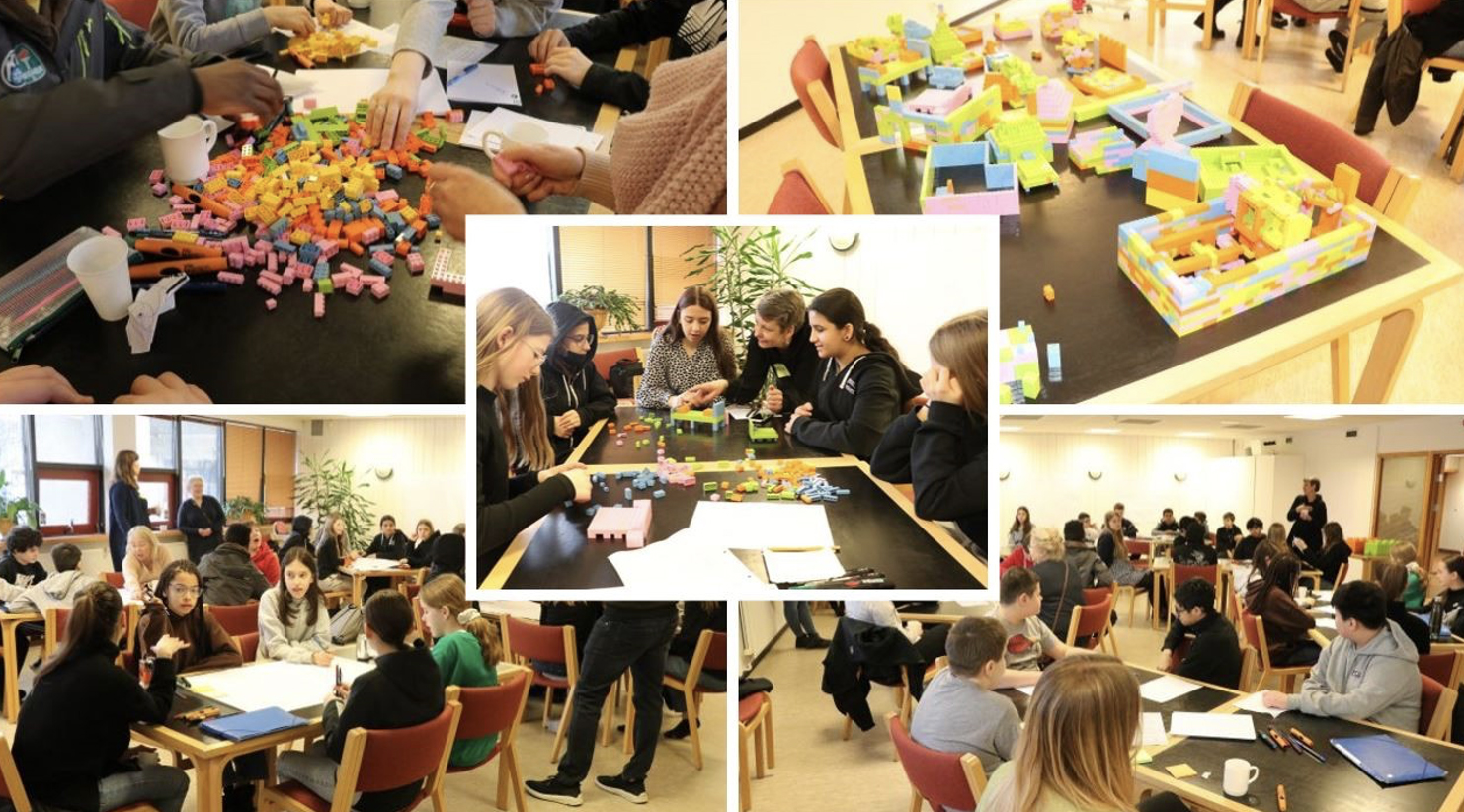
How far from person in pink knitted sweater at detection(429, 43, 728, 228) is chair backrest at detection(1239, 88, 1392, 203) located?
1.26 m

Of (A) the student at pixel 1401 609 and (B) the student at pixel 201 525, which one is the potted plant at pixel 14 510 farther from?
(A) the student at pixel 1401 609

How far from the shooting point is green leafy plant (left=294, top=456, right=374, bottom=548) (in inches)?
112

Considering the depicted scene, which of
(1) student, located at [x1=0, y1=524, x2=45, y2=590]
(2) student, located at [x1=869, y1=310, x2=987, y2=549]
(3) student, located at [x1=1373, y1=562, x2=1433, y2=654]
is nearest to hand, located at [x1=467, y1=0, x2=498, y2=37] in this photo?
(2) student, located at [x1=869, y1=310, x2=987, y2=549]

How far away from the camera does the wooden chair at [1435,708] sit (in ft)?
9.02

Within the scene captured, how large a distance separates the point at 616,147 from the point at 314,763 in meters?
1.63

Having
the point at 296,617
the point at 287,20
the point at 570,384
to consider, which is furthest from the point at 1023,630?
the point at 287,20

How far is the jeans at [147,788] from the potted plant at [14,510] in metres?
0.67

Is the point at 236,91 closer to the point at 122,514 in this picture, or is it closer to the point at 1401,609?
the point at 122,514

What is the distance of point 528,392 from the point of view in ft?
9.09

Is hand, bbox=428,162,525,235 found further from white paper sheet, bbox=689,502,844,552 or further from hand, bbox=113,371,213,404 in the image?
white paper sheet, bbox=689,502,844,552

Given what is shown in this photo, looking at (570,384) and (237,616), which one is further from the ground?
(570,384)

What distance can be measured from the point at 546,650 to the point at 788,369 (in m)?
0.90

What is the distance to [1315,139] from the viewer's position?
271 cm

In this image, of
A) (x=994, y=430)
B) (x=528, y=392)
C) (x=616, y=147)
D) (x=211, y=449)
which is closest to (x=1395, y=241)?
(x=994, y=430)
